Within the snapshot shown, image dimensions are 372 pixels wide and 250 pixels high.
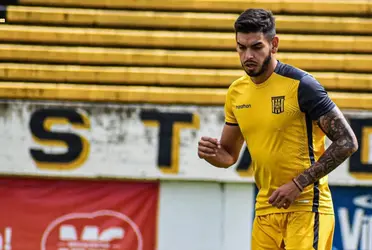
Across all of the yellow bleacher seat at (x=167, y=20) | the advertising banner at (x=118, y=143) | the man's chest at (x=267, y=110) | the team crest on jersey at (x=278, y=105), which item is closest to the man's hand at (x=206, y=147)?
the man's chest at (x=267, y=110)

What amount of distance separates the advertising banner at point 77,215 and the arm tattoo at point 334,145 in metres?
4.63

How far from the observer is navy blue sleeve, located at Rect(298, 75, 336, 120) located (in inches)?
159

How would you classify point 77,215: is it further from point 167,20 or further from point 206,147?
point 206,147

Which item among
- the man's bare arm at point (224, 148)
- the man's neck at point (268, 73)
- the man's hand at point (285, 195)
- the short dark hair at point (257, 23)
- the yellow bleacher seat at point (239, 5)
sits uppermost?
the yellow bleacher seat at point (239, 5)

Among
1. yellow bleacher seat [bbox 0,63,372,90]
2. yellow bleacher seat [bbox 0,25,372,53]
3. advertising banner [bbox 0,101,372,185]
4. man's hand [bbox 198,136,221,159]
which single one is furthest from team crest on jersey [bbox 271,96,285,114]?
yellow bleacher seat [bbox 0,25,372,53]

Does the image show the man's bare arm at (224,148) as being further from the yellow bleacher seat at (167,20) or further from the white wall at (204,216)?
the yellow bleacher seat at (167,20)

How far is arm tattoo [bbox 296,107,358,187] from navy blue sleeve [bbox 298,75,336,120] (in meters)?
0.03

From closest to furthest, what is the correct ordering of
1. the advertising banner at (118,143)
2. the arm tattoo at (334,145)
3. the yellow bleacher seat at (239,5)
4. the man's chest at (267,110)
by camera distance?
the arm tattoo at (334,145) < the man's chest at (267,110) < the advertising banner at (118,143) < the yellow bleacher seat at (239,5)

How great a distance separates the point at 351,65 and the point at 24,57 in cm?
352

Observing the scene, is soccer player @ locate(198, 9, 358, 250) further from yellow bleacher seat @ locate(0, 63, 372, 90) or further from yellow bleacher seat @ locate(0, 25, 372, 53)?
yellow bleacher seat @ locate(0, 25, 372, 53)

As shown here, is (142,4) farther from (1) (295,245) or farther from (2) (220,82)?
(1) (295,245)

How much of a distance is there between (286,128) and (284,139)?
61 mm

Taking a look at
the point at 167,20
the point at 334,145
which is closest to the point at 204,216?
the point at 167,20

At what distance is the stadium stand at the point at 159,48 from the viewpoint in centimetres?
862
